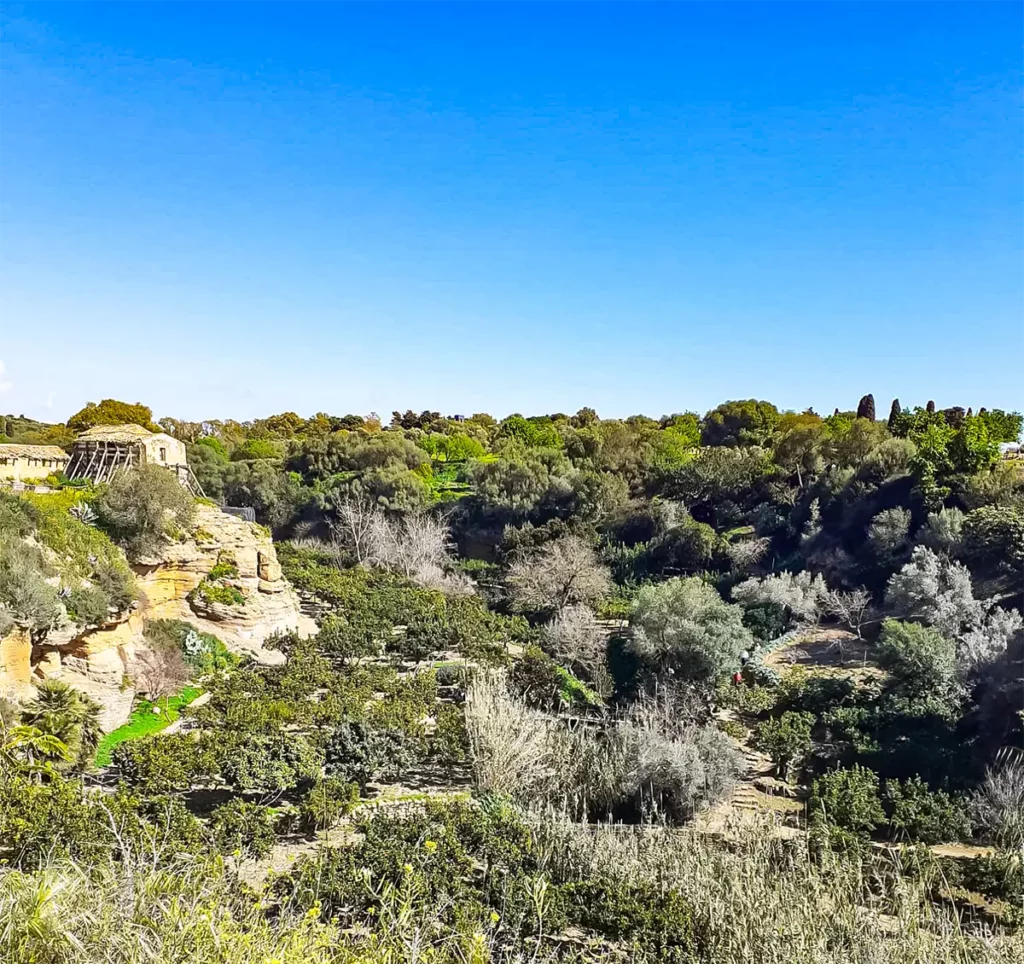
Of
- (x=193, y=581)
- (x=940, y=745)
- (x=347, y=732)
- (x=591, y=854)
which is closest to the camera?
(x=591, y=854)

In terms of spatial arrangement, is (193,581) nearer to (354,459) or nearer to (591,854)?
(591,854)

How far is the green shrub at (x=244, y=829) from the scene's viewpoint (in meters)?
8.41

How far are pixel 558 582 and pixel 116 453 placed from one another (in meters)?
15.5

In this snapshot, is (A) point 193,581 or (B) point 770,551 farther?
(B) point 770,551

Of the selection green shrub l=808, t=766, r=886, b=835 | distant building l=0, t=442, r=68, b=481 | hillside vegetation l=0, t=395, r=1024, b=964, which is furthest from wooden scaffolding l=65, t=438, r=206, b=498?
green shrub l=808, t=766, r=886, b=835

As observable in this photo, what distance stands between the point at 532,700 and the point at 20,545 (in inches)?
435

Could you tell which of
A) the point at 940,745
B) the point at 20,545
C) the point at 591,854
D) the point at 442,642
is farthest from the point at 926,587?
the point at 20,545

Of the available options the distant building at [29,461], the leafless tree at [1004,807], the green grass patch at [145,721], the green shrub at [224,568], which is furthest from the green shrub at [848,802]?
the distant building at [29,461]

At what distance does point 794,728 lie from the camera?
13.7 m

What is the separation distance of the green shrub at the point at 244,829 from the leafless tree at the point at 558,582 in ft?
47.4

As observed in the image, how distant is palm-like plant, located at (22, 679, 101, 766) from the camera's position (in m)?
Answer: 9.70

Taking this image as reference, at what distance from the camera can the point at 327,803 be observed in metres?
9.60

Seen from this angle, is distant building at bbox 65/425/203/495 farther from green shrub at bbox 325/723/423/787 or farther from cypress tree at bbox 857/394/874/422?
cypress tree at bbox 857/394/874/422

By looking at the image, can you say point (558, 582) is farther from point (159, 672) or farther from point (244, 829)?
point (244, 829)
